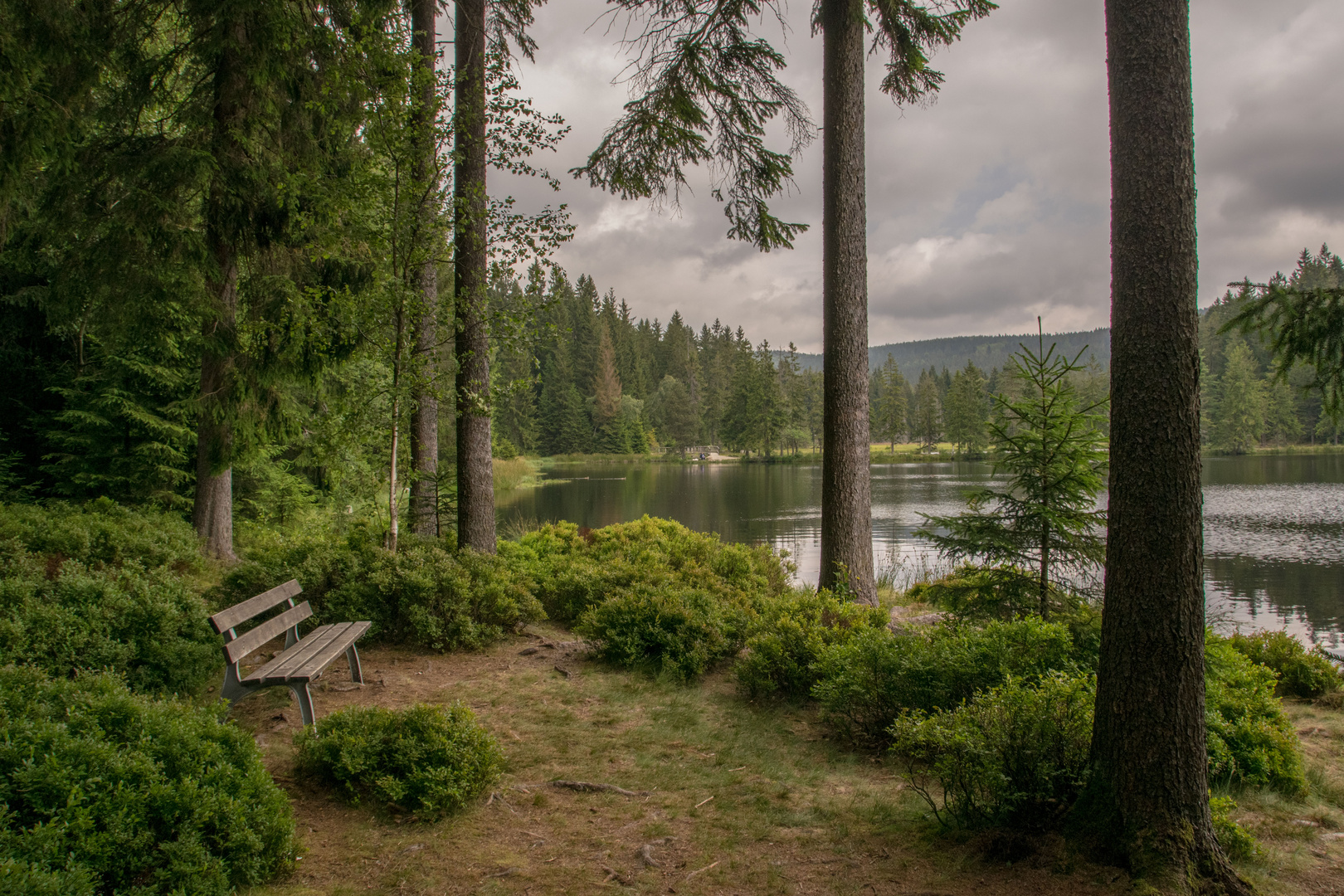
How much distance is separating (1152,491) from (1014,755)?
1.18 m

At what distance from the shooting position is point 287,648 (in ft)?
14.9

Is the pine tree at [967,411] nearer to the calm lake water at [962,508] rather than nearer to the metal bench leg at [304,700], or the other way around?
the calm lake water at [962,508]

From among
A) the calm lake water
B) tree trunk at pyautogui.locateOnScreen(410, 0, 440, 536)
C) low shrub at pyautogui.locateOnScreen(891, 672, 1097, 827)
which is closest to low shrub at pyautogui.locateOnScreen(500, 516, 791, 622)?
tree trunk at pyautogui.locateOnScreen(410, 0, 440, 536)

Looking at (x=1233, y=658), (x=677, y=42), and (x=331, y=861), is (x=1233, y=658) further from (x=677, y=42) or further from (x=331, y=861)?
(x=677, y=42)

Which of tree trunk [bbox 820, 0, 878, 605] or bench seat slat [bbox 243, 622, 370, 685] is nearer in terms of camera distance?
bench seat slat [bbox 243, 622, 370, 685]

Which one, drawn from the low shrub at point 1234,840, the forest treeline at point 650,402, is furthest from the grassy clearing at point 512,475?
the low shrub at point 1234,840

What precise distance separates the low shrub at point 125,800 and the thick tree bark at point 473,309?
3930 millimetres

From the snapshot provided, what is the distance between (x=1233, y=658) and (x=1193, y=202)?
2.77m

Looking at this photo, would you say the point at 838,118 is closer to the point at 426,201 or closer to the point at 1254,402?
the point at 426,201

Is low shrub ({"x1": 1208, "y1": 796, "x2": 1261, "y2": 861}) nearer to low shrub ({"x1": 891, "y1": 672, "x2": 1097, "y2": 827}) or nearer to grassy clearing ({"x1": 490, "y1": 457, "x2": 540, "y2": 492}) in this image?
low shrub ({"x1": 891, "y1": 672, "x2": 1097, "y2": 827})

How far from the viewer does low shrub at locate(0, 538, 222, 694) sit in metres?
3.78

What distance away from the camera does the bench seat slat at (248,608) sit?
3.65 meters

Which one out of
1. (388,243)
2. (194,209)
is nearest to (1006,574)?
(388,243)

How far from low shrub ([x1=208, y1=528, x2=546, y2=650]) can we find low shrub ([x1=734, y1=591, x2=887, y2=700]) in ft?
7.41
